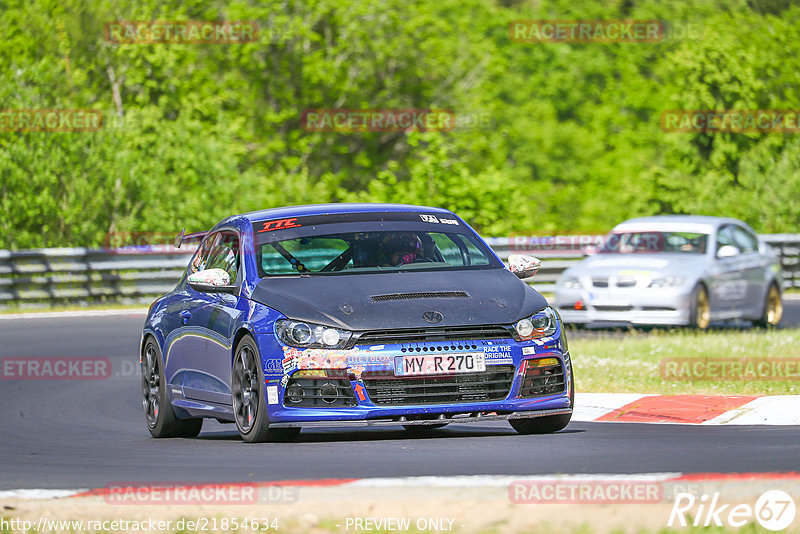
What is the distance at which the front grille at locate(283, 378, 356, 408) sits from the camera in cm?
867

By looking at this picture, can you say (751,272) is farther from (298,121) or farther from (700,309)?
(298,121)

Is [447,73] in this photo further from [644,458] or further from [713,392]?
[644,458]

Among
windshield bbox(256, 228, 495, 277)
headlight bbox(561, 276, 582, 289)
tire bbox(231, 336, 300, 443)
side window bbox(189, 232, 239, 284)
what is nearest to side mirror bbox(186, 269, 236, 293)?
side window bbox(189, 232, 239, 284)

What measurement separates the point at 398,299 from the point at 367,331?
1.15ft

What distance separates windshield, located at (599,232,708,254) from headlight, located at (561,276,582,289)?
102 cm

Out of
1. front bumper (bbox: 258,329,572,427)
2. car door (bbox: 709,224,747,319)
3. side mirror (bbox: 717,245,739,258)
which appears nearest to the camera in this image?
front bumper (bbox: 258,329,572,427)

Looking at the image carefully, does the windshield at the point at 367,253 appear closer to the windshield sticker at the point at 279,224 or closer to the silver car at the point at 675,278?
the windshield sticker at the point at 279,224

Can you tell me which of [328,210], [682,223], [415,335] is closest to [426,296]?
[415,335]

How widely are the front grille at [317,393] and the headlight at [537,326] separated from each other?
1054mm

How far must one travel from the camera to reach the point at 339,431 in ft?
34.2

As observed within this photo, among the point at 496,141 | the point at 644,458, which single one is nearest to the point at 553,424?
the point at 644,458

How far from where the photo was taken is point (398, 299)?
889cm

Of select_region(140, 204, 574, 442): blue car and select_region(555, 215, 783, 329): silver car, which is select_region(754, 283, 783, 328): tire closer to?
select_region(555, 215, 783, 329): silver car

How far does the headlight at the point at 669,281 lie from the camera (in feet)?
61.4
